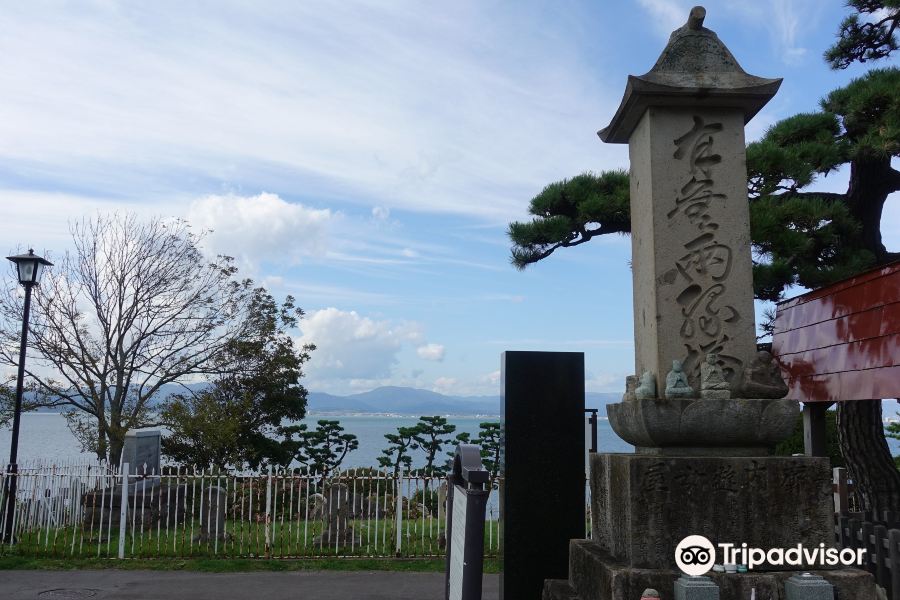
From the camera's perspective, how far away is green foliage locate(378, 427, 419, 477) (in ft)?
71.2

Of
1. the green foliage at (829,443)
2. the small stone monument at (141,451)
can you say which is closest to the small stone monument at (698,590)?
the green foliage at (829,443)

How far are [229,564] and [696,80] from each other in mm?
9073

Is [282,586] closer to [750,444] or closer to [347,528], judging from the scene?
[347,528]

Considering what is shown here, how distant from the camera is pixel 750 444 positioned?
4562 mm

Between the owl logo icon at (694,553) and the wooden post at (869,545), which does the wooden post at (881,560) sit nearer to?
the wooden post at (869,545)

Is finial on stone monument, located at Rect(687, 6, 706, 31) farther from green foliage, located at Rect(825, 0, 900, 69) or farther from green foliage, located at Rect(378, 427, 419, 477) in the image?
green foliage, located at Rect(378, 427, 419, 477)

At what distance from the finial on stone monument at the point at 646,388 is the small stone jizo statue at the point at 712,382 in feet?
1.02

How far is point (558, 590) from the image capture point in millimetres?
5242

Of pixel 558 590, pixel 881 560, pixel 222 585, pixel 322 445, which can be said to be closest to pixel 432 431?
pixel 322 445

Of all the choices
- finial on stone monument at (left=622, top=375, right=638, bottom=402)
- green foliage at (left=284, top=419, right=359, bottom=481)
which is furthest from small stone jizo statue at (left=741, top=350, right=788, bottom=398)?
green foliage at (left=284, top=419, right=359, bottom=481)

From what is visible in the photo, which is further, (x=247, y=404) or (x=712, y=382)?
(x=247, y=404)

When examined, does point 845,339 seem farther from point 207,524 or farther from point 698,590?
point 207,524

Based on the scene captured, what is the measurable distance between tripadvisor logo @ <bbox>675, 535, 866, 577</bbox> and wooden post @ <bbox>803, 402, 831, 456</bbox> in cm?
619

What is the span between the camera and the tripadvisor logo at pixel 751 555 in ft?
13.9
